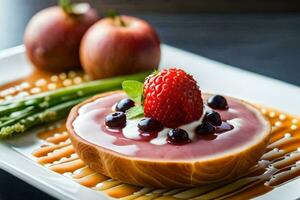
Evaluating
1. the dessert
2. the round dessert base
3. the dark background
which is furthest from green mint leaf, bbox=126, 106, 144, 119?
the dark background

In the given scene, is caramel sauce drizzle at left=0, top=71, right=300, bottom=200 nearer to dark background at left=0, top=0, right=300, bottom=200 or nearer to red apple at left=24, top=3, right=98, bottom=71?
red apple at left=24, top=3, right=98, bottom=71

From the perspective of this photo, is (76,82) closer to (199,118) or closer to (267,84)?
(267,84)

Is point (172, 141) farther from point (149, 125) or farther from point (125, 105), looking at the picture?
point (125, 105)

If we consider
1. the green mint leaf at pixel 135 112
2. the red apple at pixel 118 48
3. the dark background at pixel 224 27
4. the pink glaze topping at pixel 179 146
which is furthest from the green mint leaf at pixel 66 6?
the green mint leaf at pixel 135 112

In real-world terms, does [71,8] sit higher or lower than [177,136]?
higher

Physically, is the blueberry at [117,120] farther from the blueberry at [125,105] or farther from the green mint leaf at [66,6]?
the green mint leaf at [66,6]

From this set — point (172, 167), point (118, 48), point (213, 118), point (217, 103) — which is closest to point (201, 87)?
point (118, 48)
